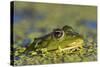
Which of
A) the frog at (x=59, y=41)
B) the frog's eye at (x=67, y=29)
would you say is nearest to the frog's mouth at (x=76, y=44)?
the frog at (x=59, y=41)

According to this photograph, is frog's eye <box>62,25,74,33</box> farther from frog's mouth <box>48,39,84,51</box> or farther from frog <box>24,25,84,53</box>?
frog's mouth <box>48,39,84,51</box>

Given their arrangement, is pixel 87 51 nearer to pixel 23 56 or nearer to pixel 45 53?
pixel 45 53

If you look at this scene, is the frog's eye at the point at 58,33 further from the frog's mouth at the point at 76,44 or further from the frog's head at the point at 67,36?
the frog's mouth at the point at 76,44

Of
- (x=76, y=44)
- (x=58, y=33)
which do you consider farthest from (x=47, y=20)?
(x=76, y=44)

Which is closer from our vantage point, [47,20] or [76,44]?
[47,20]

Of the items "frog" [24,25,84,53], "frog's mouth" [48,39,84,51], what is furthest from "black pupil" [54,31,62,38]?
"frog's mouth" [48,39,84,51]

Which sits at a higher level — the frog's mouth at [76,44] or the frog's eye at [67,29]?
the frog's eye at [67,29]

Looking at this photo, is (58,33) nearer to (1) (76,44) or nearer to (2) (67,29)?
(2) (67,29)
